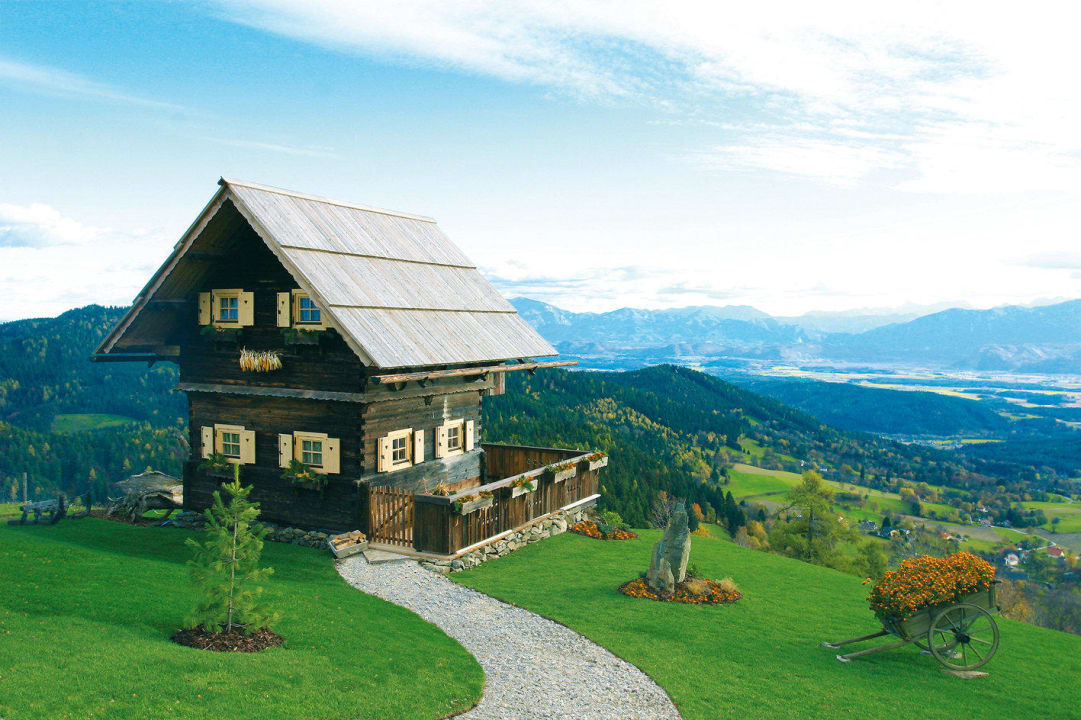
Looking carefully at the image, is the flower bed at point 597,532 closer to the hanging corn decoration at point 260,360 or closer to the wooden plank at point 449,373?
the wooden plank at point 449,373

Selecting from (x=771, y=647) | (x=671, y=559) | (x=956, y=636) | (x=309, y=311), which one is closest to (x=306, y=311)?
(x=309, y=311)

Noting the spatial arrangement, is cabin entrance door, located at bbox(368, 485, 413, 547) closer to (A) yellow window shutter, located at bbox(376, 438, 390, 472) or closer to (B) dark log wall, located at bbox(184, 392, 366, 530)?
(B) dark log wall, located at bbox(184, 392, 366, 530)

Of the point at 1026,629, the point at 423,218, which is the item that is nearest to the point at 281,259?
the point at 423,218

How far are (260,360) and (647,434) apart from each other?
4681 inches

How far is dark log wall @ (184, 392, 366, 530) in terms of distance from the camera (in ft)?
76.6

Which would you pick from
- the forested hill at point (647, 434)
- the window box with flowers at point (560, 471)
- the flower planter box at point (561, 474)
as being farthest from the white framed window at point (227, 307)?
the forested hill at point (647, 434)

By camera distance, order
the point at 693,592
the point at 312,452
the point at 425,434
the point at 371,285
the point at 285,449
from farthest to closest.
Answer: the point at 425,434, the point at 371,285, the point at 285,449, the point at 312,452, the point at 693,592

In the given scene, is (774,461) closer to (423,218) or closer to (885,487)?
(885,487)

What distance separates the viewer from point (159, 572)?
61.2 feet

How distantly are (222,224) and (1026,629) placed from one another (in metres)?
26.1

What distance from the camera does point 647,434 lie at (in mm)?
139125

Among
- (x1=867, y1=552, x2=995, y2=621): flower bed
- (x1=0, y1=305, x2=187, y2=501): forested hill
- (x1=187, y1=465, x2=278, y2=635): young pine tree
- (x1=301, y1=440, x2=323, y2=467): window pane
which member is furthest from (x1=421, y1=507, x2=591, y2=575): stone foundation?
(x1=0, y1=305, x2=187, y2=501): forested hill

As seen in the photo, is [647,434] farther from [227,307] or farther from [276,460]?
[227,307]

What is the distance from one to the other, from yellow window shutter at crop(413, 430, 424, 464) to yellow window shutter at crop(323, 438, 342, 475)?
8.80 feet
